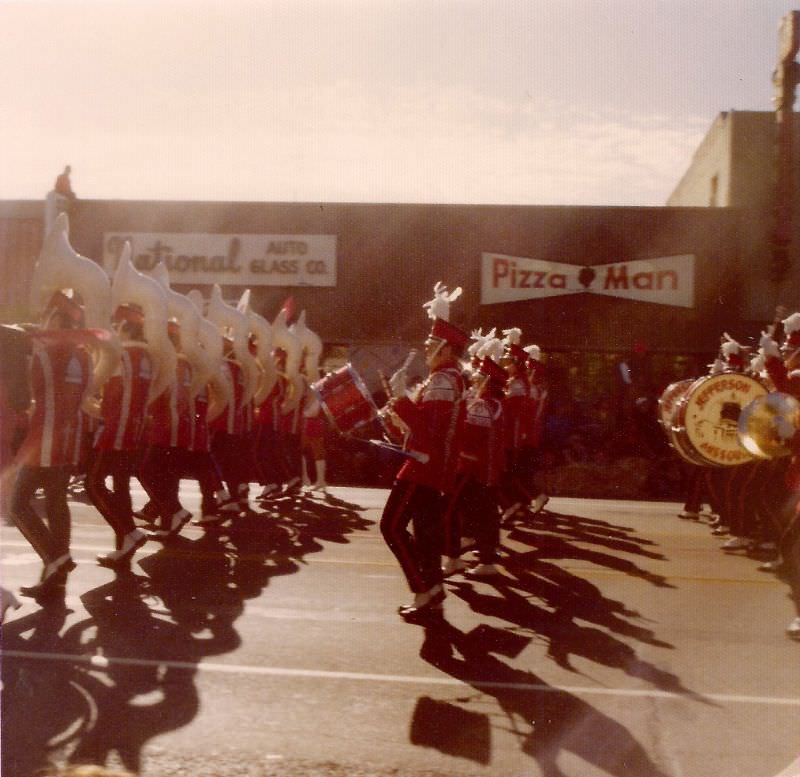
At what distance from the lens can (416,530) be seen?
27.1 feet

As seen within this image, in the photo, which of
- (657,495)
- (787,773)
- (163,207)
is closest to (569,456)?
(657,495)

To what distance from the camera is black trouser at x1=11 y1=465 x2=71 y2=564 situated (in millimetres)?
8391

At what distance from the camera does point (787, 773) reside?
4844mm

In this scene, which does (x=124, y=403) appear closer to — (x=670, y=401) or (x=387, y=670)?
(x=387, y=670)

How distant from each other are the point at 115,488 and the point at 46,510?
1.44 m

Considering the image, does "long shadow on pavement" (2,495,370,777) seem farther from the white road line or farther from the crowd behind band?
the crowd behind band

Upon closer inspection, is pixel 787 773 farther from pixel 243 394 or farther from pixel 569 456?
pixel 569 456

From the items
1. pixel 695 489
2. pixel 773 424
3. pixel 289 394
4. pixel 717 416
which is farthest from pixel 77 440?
pixel 695 489

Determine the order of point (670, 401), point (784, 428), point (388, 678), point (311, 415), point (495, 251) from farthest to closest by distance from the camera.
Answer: point (495, 251), point (311, 415), point (670, 401), point (784, 428), point (388, 678)

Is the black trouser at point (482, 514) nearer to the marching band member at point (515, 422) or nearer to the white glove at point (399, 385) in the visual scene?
the white glove at point (399, 385)

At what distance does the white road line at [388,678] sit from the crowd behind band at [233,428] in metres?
1.24

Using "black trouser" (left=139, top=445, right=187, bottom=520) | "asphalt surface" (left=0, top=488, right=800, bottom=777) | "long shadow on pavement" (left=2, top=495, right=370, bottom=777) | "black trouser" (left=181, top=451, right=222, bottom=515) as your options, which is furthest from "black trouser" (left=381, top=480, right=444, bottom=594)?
"black trouser" (left=181, top=451, right=222, bottom=515)

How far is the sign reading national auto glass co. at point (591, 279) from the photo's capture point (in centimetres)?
2859

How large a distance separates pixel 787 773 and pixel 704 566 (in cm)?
679
